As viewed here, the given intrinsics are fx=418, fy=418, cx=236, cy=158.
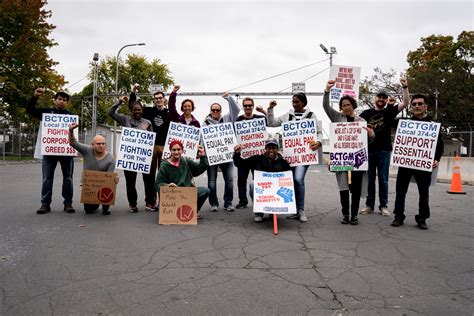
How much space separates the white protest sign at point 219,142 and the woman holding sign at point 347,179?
1810 millimetres

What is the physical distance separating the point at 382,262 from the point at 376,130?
3217 mm

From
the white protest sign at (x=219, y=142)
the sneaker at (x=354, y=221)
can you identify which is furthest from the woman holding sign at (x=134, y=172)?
the sneaker at (x=354, y=221)

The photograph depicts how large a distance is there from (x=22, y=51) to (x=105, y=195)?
2473 cm

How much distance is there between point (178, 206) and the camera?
21.6 ft

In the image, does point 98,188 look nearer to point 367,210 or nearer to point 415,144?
point 367,210

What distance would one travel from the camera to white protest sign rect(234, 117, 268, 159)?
7676 mm

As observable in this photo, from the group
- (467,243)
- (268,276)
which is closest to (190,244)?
(268,276)

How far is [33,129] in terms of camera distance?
35.2 meters

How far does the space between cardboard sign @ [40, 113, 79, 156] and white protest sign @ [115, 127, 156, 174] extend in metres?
0.83

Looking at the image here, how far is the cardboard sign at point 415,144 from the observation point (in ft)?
21.2

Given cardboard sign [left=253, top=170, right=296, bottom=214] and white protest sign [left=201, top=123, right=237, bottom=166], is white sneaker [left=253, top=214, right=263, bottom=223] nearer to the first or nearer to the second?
cardboard sign [left=253, top=170, right=296, bottom=214]

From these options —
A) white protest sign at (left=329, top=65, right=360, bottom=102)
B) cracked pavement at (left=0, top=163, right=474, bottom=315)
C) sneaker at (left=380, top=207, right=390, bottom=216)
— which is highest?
white protest sign at (left=329, top=65, right=360, bottom=102)

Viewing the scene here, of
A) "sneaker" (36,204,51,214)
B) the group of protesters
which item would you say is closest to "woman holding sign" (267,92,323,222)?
the group of protesters

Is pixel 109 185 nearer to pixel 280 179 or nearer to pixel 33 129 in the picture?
pixel 280 179
